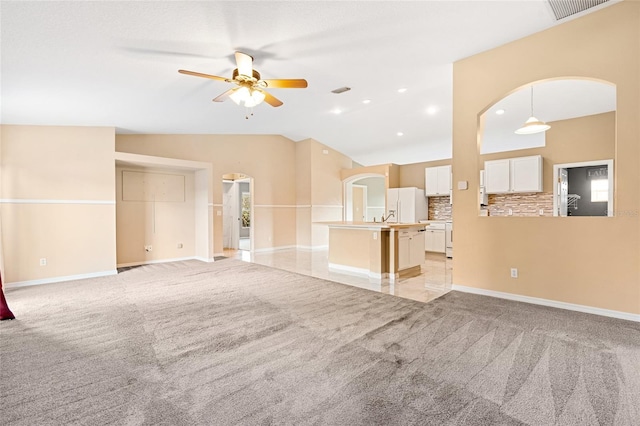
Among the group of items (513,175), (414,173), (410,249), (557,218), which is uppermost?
(414,173)

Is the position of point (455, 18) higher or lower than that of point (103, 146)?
higher

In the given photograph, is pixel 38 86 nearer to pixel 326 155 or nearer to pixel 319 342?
pixel 319 342

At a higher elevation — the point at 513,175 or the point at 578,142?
the point at 578,142

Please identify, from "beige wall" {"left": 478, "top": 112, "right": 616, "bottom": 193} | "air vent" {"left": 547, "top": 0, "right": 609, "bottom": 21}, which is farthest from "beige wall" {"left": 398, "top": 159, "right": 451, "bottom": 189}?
"air vent" {"left": 547, "top": 0, "right": 609, "bottom": 21}

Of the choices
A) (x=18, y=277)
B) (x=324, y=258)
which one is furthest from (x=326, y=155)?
(x=18, y=277)

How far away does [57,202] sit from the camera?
17.0 ft

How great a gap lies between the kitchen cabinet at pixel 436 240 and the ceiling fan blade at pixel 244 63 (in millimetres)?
6199

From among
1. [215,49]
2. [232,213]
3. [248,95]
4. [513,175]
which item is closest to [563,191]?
[513,175]

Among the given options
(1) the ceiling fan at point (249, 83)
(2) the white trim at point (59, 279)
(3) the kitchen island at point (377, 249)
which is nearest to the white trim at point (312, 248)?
(3) the kitchen island at point (377, 249)

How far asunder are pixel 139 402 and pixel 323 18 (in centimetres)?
364

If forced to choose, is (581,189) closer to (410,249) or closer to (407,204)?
(407,204)

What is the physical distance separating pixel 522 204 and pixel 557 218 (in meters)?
3.85

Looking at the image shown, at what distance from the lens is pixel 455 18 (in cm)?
334

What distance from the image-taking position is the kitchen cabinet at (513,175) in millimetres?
6496
